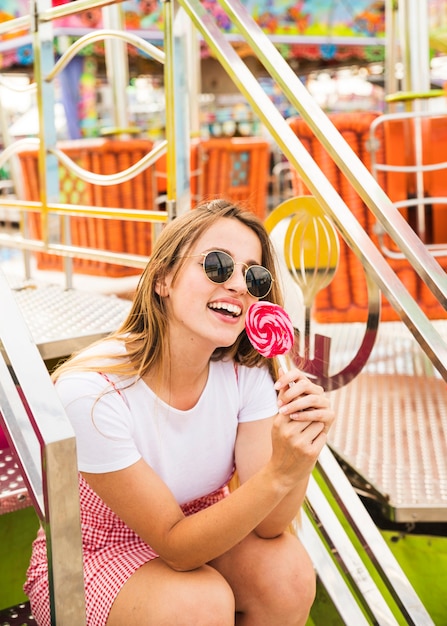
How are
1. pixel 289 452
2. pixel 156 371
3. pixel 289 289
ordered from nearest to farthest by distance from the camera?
pixel 289 452 < pixel 156 371 < pixel 289 289

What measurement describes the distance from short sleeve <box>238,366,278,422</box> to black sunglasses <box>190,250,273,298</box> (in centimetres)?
27

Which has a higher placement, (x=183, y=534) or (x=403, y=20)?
(x=403, y=20)

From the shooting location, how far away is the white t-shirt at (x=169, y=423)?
1262 mm

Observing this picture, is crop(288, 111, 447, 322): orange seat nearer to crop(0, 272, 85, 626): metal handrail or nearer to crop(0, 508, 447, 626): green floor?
crop(0, 508, 447, 626): green floor

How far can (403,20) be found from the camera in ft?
13.0

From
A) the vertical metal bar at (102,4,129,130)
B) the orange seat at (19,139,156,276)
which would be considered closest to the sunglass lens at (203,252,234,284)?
the orange seat at (19,139,156,276)

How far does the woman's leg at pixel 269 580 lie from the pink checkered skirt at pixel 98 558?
0.19 m

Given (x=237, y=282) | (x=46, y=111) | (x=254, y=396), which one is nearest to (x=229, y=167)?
(x=46, y=111)

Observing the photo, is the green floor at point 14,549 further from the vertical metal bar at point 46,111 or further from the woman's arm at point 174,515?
the vertical metal bar at point 46,111

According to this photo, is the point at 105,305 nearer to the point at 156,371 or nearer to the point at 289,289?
the point at 289,289

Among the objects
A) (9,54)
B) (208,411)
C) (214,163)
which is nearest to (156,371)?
(208,411)

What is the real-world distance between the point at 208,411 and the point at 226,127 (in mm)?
9517

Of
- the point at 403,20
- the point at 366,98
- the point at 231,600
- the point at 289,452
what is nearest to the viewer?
the point at 289,452

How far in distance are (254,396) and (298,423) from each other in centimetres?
37
